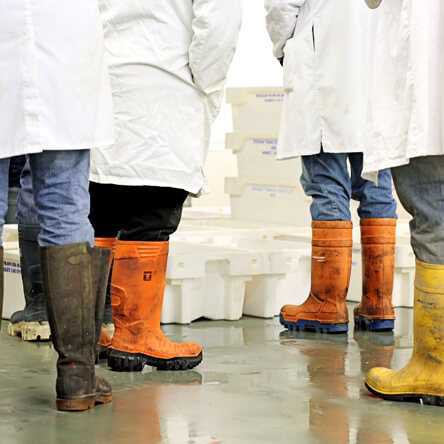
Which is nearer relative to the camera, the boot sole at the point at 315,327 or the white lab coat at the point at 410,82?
the white lab coat at the point at 410,82

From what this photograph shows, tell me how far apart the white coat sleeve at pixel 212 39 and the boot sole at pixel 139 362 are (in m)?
0.86

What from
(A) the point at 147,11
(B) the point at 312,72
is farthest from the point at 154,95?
(B) the point at 312,72

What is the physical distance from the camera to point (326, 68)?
4.11 m

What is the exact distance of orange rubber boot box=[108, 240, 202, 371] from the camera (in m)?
3.36

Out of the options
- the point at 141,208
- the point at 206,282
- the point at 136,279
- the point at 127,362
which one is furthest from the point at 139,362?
the point at 206,282

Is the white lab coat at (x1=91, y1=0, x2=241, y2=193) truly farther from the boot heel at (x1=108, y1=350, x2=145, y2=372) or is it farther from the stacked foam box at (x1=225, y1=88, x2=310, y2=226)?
the stacked foam box at (x1=225, y1=88, x2=310, y2=226)

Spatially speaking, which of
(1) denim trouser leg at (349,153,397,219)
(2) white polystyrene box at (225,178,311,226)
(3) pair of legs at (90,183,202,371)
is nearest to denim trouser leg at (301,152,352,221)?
(1) denim trouser leg at (349,153,397,219)

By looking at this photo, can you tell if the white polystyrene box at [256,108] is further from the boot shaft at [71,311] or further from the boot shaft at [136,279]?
the boot shaft at [71,311]

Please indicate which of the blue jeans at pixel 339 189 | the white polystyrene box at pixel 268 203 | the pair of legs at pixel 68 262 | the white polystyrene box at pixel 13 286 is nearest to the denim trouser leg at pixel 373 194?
the blue jeans at pixel 339 189

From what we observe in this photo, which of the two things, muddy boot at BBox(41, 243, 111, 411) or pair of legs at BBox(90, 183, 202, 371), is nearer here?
muddy boot at BBox(41, 243, 111, 411)

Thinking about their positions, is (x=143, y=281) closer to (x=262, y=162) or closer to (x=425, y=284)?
(x=425, y=284)

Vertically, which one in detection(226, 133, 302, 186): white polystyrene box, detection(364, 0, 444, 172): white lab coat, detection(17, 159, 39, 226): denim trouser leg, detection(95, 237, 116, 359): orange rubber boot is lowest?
detection(95, 237, 116, 359): orange rubber boot

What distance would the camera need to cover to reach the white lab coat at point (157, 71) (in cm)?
330

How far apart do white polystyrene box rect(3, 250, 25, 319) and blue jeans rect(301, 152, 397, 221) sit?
1.21 meters
